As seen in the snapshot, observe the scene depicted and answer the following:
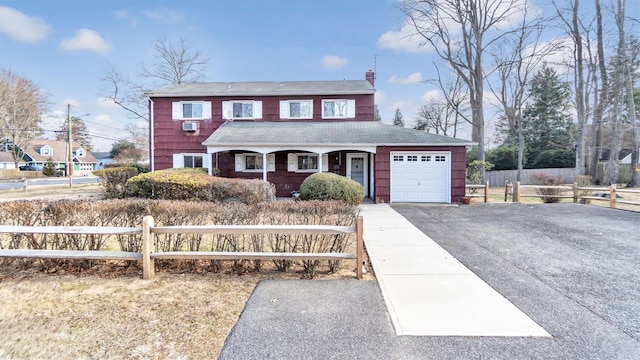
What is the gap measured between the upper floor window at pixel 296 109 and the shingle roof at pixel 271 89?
20.0 inches

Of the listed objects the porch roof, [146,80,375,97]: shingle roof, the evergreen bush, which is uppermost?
[146,80,375,97]: shingle roof

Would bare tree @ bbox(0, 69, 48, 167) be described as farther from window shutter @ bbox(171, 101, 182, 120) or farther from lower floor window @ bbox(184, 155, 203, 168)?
lower floor window @ bbox(184, 155, 203, 168)

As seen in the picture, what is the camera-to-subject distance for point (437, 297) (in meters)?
3.66

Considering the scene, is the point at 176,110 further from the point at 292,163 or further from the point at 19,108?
the point at 19,108

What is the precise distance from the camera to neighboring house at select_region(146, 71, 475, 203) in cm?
1288

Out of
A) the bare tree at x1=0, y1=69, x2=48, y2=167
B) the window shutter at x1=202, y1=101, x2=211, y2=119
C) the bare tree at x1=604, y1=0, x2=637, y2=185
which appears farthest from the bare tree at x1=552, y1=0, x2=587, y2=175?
the bare tree at x1=0, y1=69, x2=48, y2=167

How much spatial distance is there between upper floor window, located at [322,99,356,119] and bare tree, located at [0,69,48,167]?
3926 centimetres

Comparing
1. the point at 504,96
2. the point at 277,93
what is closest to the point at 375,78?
the point at 277,93

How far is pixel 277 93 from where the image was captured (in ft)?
54.2

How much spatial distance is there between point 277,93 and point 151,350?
15.4 metres

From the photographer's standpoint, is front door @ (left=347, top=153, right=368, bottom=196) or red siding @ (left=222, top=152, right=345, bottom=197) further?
red siding @ (left=222, top=152, right=345, bottom=197)

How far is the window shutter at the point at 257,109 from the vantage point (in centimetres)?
1681

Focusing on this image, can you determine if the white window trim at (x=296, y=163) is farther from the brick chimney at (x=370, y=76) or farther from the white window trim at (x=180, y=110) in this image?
the brick chimney at (x=370, y=76)

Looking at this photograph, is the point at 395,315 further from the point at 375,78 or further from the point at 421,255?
the point at 375,78
